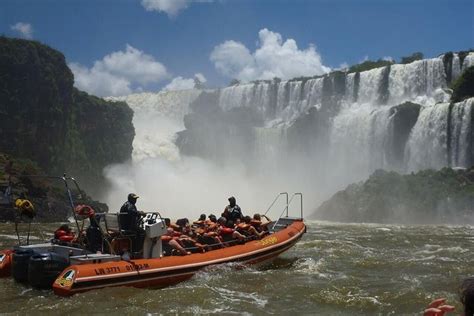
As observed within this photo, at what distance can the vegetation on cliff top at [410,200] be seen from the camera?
29875 millimetres

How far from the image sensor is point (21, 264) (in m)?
9.67

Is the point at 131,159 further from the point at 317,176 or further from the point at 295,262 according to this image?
the point at 295,262

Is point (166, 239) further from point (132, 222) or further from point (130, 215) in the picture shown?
point (130, 215)

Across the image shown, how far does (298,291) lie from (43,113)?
36878 mm

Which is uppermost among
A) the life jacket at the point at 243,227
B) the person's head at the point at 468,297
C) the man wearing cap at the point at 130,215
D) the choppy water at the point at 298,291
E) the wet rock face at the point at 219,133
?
the wet rock face at the point at 219,133

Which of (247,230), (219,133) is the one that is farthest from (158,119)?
(247,230)

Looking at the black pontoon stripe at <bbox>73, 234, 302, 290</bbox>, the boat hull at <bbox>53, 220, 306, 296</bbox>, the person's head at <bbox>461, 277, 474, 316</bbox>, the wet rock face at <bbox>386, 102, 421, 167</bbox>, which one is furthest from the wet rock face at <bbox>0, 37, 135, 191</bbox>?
the person's head at <bbox>461, 277, 474, 316</bbox>

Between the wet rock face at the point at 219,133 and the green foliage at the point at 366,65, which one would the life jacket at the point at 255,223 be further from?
the green foliage at the point at 366,65

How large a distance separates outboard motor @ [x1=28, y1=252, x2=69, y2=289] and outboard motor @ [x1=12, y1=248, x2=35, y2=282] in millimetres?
389

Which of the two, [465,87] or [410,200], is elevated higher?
[465,87]

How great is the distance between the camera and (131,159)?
5575 centimetres

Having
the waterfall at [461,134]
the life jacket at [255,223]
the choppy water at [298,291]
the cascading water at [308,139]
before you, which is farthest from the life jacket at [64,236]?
the waterfall at [461,134]

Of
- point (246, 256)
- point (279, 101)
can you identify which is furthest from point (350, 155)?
point (246, 256)

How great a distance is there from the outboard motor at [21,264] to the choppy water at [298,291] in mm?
198
